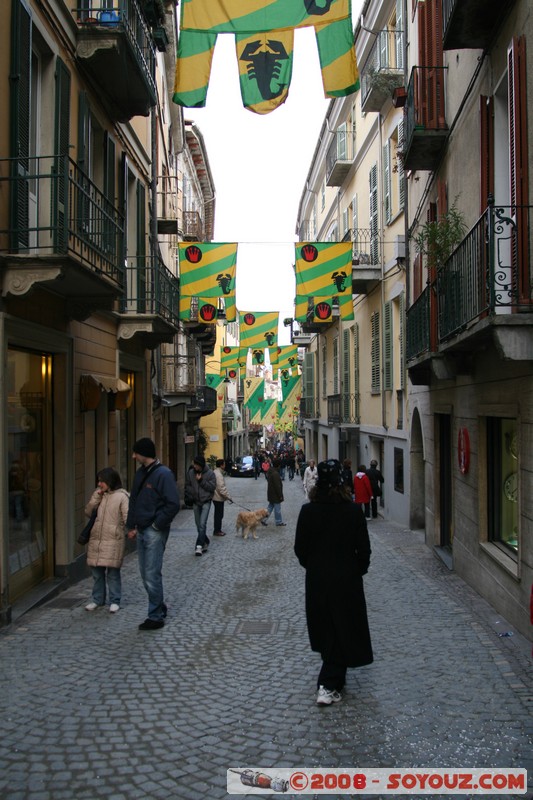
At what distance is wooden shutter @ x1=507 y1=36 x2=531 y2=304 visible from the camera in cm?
671

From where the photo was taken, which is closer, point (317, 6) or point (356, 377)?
point (317, 6)

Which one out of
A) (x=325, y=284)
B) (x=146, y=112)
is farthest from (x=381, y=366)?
(x=146, y=112)

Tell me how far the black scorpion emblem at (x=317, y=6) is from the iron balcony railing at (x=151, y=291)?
17.9ft

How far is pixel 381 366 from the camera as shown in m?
20.2

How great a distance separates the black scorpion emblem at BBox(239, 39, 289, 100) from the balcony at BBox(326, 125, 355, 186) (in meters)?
16.3

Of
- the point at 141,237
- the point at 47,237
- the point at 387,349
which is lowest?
the point at 387,349

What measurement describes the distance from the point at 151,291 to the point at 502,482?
7.63 m

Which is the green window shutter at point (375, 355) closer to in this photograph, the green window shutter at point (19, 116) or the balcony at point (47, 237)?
the balcony at point (47, 237)

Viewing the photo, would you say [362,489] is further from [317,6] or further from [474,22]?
[474,22]

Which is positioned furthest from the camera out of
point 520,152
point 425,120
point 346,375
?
point 346,375

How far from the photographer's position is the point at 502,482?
8641 mm

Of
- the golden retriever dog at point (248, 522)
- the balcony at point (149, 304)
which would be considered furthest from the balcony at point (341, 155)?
the golden retriever dog at point (248, 522)

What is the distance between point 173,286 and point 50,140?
21.6ft

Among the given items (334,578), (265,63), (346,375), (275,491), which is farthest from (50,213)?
(346,375)
